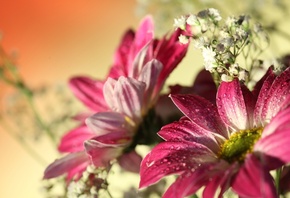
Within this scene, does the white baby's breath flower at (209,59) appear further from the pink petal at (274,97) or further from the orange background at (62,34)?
the orange background at (62,34)

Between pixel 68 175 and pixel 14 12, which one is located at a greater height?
pixel 14 12

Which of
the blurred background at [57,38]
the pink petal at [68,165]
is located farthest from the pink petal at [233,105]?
the blurred background at [57,38]

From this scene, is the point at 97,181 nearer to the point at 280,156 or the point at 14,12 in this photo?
the point at 280,156

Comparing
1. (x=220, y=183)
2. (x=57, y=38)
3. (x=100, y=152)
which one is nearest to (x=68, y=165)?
(x=100, y=152)

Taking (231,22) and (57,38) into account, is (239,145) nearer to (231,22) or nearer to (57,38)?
(231,22)

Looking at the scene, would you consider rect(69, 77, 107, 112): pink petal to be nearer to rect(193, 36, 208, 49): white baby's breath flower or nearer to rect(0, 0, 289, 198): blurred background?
rect(193, 36, 208, 49): white baby's breath flower

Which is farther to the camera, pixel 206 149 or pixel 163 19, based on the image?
pixel 163 19

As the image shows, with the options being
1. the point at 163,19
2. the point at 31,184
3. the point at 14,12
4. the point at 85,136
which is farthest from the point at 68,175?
the point at 14,12
